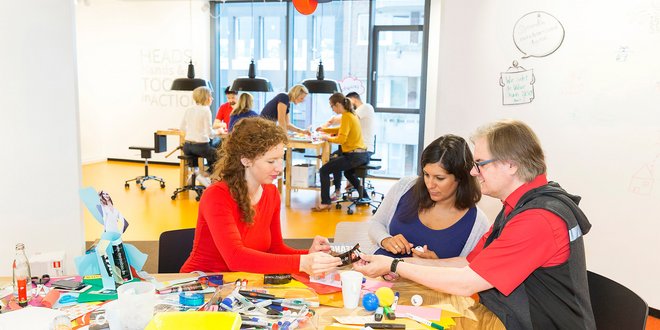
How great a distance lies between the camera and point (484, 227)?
258 cm

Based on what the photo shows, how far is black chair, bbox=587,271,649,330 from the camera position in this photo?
65.9 inches

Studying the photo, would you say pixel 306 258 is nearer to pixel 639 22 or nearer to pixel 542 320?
pixel 542 320

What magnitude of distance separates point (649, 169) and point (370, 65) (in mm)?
5659

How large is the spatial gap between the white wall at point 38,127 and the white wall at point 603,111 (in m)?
Result: 3.05

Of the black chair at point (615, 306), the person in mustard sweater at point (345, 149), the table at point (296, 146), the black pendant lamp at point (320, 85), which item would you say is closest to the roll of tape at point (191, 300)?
the black chair at point (615, 306)

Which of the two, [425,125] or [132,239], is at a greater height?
[425,125]

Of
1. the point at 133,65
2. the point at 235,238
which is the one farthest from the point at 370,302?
the point at 133,65

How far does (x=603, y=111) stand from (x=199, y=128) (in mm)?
5016

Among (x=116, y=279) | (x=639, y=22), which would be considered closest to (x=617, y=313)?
(x=116, y=279)

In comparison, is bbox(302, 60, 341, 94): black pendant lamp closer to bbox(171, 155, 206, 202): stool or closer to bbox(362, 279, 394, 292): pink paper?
bbox(171, 155, 206, 202): stool

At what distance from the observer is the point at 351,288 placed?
69.6 inches

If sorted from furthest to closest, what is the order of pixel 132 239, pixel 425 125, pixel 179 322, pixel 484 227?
pixel 425 125, pixel 132 239, pixel 484 227, pixel 179 322

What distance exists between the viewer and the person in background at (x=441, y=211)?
254 centimetres

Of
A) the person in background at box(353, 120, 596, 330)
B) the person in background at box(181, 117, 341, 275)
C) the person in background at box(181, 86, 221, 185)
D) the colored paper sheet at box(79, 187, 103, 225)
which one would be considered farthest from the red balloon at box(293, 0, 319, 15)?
the person in background at box(181, 86, 221, 185)
